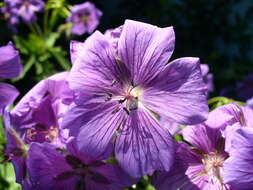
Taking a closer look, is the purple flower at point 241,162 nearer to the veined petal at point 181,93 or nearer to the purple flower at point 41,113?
the veined petal at point 181,93

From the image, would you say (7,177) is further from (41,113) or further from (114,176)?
(114,176)

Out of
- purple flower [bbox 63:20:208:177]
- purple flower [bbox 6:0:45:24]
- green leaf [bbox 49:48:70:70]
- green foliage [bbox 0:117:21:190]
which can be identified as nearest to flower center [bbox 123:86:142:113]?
purple flower [bbox 63:20:208:177]

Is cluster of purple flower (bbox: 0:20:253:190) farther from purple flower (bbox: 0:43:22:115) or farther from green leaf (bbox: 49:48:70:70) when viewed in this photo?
green leaf (bbox: 49:48:70:70)

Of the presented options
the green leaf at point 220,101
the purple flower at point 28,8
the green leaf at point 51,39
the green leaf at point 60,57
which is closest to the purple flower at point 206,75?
the green leaf at point 220,101

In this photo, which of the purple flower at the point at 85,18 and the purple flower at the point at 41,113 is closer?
the purple flower at the point at 41,113

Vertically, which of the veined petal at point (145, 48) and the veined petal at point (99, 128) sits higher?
the veined petal at point (145, 48)

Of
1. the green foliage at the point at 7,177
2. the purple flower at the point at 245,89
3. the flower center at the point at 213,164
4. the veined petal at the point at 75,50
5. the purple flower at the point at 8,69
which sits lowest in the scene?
the purple flower at the point at 245,89

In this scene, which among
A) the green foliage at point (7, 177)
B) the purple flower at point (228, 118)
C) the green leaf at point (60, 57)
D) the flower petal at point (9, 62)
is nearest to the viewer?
the purple flower at point (228, 118)

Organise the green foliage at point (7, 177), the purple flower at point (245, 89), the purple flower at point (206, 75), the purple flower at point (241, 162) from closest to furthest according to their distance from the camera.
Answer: the purple flower at point (241, 162) < the green foliage at point (7, 177) < the purple flower at point (206, 75) < the purple flower at point (245, 89)
